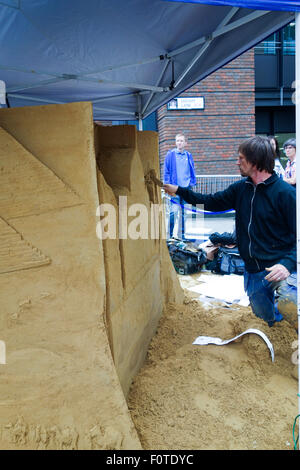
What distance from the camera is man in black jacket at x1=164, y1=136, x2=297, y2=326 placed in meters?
2.54

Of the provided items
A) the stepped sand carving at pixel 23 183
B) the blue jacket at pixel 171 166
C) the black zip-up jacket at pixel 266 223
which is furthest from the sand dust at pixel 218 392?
the blue jacket at pixel 171 166

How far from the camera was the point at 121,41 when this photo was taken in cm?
316

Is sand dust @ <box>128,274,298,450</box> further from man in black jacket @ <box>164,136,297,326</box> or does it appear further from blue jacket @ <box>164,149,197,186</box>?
blue jacket @ <box>164,149,197,186</box>

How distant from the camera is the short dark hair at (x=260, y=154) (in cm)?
258

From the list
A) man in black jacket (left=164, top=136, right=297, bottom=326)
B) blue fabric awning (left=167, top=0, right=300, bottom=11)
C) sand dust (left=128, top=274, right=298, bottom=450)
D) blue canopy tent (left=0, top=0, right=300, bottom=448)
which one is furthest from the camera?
man in black jacket (left=164, top=136, right=297, bottom=326)

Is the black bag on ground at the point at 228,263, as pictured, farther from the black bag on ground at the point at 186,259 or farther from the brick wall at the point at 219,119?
the brick wall at the point at 219,119

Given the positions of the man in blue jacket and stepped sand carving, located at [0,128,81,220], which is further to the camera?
the man in blue jacket

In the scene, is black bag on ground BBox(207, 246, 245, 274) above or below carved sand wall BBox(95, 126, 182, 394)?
below

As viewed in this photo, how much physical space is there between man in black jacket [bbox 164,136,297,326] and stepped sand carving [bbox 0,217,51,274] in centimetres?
157

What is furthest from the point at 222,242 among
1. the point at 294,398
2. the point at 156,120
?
the point at 156,120

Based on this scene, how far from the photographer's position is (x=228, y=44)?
2.94 m

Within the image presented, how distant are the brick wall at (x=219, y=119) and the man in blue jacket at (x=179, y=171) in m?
2.39

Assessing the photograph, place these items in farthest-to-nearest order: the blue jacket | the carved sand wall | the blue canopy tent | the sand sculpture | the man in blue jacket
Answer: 1. the blue jacket
2. the man in blue jacket
3. the blue canopy tent
4. the carved sand wall
5. the sand sculpture

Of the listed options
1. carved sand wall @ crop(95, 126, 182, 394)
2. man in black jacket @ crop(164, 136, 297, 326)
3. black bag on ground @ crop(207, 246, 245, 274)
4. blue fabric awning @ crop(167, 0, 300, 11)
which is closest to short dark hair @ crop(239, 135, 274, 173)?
man in black jacket @ crop(164, 136, 297, 326)
